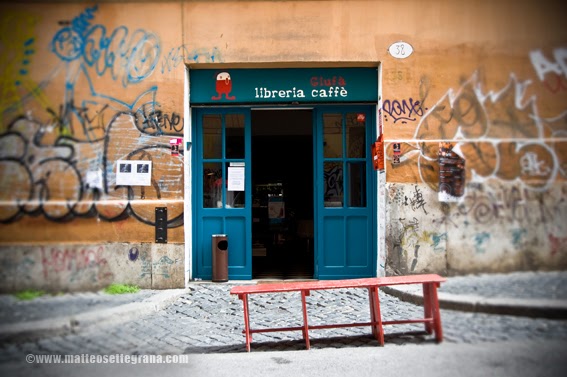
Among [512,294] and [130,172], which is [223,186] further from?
[512,294]

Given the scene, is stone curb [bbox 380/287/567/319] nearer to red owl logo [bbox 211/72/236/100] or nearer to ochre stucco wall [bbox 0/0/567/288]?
ochre stucco wall [bbox 0/0/567/288]

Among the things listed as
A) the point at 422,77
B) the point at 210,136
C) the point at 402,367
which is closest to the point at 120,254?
the point at 402,367

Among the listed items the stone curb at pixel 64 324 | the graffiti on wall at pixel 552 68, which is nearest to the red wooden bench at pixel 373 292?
the stone curb at pixel 64 324

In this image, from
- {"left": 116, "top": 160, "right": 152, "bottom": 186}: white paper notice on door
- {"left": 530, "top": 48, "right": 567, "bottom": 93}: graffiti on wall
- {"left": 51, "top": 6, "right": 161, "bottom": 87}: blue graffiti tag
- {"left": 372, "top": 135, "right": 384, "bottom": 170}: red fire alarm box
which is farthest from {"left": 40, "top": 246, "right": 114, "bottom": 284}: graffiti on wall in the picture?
{"left": 372, "top": 135, "right": 384, "bottom": 170}: red fire alarm box

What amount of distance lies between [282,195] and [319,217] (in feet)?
9.87

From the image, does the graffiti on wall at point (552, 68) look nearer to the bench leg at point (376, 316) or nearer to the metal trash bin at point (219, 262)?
the bench leg at point (376, 316)

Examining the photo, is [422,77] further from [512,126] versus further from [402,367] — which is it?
[402,367]

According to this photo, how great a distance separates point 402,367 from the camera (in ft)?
9.04

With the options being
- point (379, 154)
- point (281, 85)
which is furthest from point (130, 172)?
point (379, 154)

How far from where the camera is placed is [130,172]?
2914 mm

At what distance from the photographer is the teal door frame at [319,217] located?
5828 millimetres

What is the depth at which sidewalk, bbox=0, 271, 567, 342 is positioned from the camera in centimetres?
201

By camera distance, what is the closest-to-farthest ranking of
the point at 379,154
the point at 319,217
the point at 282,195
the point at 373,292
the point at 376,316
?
the point at 376,316 < the point at 373,292 < the point at 379,154 < the point at 319,217 < the point at 282,195

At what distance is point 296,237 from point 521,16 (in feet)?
20.3
